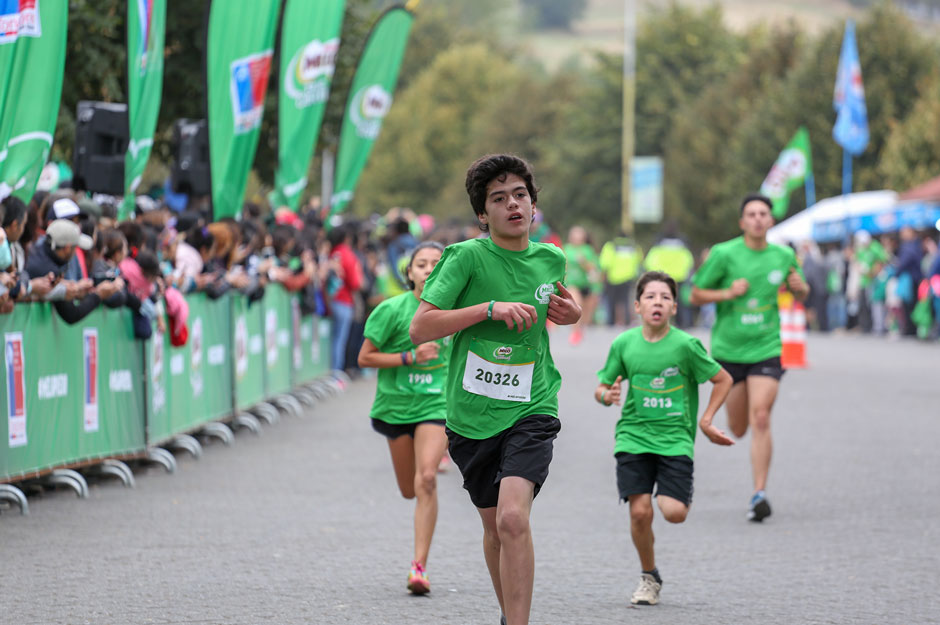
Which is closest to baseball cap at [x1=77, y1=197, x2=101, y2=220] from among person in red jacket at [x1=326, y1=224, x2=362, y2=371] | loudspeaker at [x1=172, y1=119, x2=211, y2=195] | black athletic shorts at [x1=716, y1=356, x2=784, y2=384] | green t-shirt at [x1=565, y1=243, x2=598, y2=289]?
loudspeaker at [x1=172, y1=119, x2=211, y2=195]

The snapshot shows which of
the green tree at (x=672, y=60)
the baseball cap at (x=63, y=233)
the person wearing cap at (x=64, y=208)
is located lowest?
the baseball cap at (x=63, y=233)

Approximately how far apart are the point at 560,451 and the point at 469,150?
Answer: 67538 millimetres

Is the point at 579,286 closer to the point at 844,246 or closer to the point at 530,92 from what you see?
the point at 844,246

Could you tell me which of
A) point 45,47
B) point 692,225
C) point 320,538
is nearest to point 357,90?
point 45,47

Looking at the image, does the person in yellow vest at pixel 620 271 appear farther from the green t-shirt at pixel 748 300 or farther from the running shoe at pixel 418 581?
the running shoe at pixel 418 581

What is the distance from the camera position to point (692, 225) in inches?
2334

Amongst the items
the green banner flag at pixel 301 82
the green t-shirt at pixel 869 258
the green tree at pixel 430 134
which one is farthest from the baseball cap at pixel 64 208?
the green tree at pixel 430 134

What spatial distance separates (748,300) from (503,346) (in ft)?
15.6

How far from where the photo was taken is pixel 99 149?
39.9 feet

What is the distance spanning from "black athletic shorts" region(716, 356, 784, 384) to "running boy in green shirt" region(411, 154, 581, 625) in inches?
174

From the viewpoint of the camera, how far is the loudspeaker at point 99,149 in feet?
39.6

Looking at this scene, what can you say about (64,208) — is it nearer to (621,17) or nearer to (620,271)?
Result: (620,271)

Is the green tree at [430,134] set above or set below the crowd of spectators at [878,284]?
above

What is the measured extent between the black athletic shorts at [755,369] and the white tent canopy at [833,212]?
25895mm
